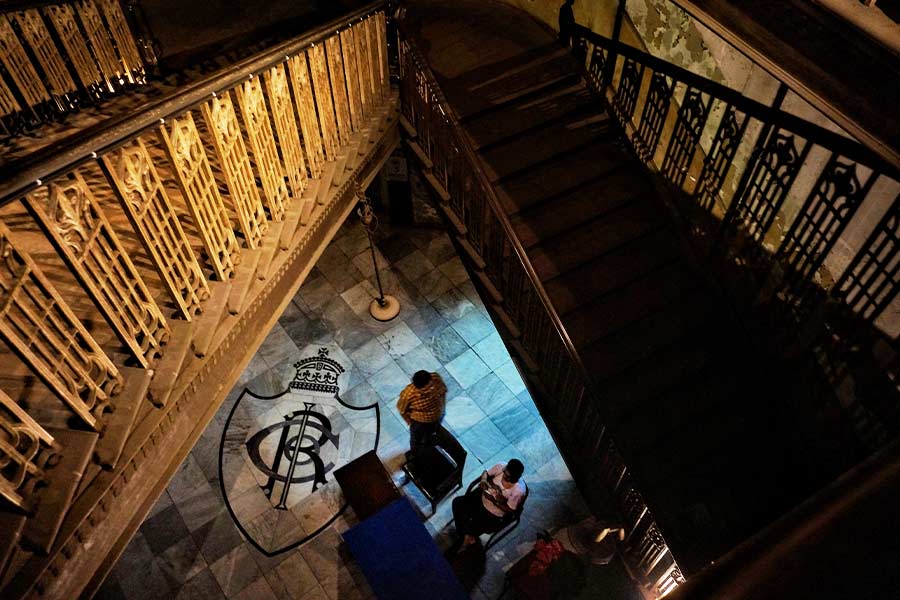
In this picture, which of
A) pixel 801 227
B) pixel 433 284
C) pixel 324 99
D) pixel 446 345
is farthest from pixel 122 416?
pixel 433 284

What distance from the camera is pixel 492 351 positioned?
766 cm

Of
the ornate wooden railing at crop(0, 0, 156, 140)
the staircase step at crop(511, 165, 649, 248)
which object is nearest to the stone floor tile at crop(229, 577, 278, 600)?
the staircase step at crop(511, 165, 649, 248)

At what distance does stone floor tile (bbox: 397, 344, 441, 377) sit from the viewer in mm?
7477

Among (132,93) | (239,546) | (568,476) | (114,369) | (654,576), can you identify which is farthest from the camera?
(568,476)

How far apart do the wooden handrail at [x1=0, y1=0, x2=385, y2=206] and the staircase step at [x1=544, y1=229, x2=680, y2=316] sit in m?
2.88

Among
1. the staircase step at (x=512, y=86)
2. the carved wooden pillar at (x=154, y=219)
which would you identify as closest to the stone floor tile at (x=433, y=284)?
the staircase step at (x=512, y=86)

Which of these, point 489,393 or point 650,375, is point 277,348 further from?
point 650,375

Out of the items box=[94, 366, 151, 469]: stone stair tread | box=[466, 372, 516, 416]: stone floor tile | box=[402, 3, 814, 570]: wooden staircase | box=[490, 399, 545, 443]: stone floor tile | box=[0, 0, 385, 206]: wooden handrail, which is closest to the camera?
box=[0, 0, 385, 206]: wooden handrail

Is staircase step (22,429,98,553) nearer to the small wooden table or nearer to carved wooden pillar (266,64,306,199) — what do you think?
carved wooden pillar (266,64,306,199)

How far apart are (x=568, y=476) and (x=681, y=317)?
2820 mm

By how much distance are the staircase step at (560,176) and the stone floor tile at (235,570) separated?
4898mm

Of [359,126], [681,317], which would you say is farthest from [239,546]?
[681,317]

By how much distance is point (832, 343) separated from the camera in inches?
145

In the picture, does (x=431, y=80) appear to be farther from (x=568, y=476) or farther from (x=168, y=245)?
(x=568, y=476)
